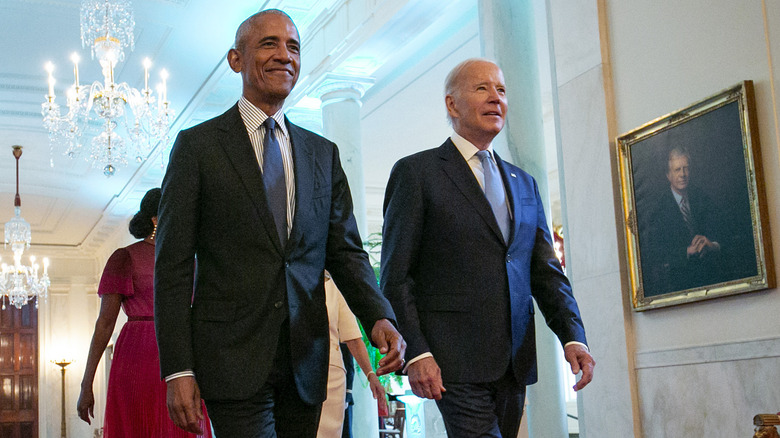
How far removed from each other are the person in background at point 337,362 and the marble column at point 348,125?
435 cm

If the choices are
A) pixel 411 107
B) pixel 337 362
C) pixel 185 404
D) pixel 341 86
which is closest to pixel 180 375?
pixel 185 404

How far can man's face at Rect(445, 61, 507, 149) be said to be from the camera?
9.64 feet

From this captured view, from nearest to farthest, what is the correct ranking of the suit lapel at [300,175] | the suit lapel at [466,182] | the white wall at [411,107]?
the suit lapel at [300,175] → the suit lapel at [466,182] → the white wall at [411,107]

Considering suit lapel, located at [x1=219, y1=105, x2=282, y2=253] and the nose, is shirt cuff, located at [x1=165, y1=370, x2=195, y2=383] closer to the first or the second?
suit lapel, located at [x1=219, y1=105, x2=282, y2=253]

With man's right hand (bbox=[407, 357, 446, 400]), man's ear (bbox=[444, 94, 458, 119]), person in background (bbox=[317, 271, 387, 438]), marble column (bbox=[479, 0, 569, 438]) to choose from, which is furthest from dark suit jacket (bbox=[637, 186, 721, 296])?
man's right hand (bbox=[407, 357, 446, 400])

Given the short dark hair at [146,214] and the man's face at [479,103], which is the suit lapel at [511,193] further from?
the short dark hair at [146,214]

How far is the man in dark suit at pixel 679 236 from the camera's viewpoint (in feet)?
13.4

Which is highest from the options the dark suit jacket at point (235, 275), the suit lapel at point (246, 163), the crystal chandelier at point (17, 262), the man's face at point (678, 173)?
the crystal chandelier at point (17, 262)

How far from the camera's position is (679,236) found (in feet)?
14.1

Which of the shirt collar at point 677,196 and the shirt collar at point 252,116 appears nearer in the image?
the shirt collar at point 252,116

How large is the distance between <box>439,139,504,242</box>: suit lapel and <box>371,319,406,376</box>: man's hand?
772 mm

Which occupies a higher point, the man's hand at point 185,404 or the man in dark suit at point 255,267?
the man in dark suit at point 255,267

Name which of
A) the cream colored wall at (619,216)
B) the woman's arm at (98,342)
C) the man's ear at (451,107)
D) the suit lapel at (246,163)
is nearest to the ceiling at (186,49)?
the cream colored wall at (619,216)

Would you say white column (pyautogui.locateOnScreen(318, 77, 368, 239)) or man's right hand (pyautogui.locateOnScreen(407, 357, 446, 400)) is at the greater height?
white column (pyautogui.locateOnScreen(318, 77, 368, 239))
